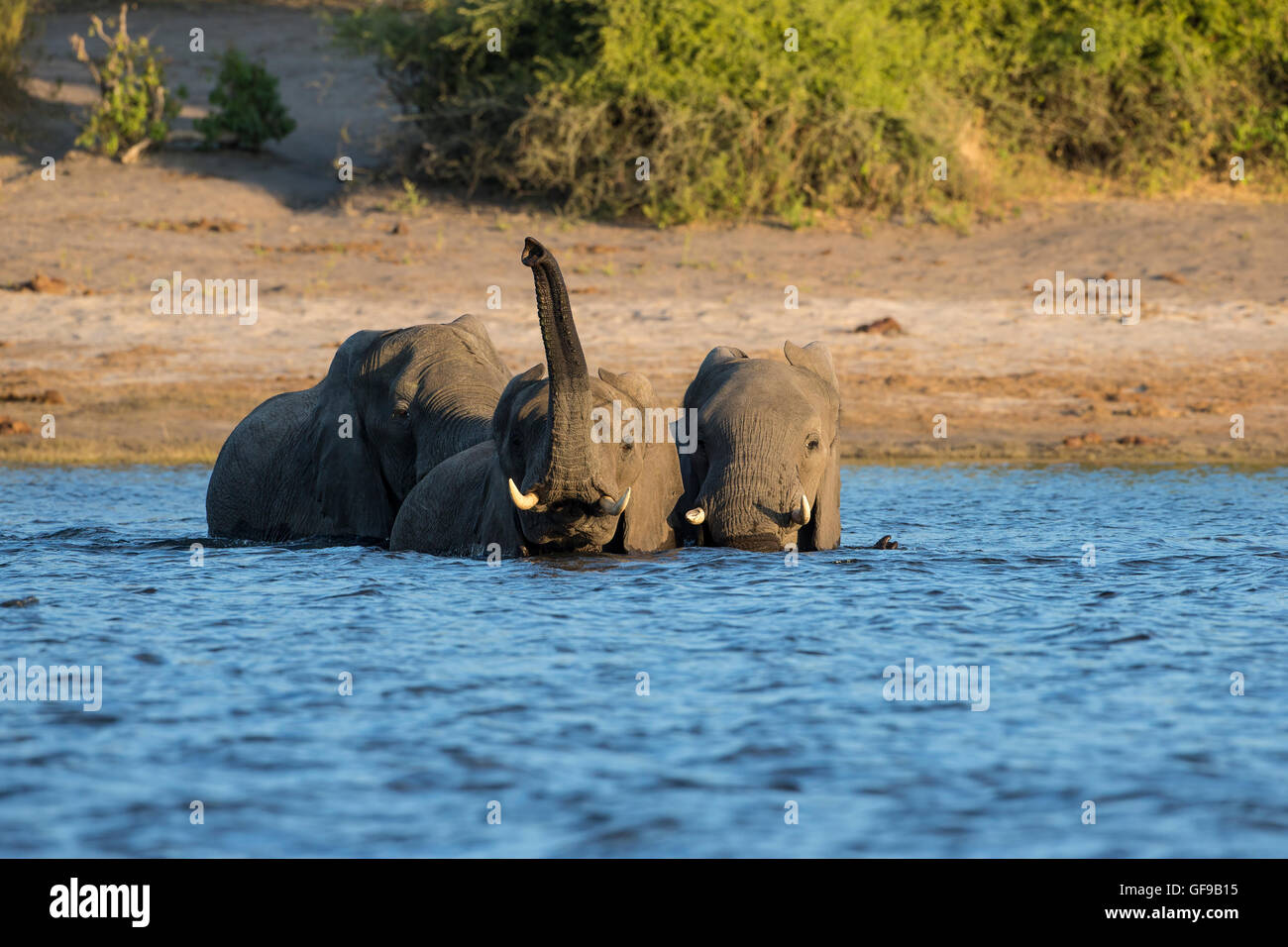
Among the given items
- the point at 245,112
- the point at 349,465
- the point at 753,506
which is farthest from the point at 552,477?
the point at 245,112

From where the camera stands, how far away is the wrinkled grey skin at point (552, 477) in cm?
735

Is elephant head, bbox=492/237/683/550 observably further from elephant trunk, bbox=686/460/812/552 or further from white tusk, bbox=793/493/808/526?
white tusk, bbox=793/493/808/526

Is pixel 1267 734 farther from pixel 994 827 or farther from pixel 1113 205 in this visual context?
pixel 1113 205

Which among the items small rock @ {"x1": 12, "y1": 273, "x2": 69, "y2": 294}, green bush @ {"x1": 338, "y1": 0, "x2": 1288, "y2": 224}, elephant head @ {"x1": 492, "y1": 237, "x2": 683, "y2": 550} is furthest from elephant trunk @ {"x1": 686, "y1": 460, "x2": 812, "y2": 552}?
green bush @ {"x1": 338, "y1": 0, "x2": 1288, "y2": 224}

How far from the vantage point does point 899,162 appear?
20938 millimetres

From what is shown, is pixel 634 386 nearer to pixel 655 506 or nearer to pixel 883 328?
pixel 655 506

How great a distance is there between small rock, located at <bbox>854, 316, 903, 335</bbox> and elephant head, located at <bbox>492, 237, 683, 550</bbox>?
8463mm

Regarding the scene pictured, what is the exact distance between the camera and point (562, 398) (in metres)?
7.38

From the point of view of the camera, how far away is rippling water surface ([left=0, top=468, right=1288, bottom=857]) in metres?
4.67

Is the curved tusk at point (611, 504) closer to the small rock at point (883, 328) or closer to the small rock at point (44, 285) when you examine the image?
the small rock at point (883, 328)

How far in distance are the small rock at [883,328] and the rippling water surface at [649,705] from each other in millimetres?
6859
